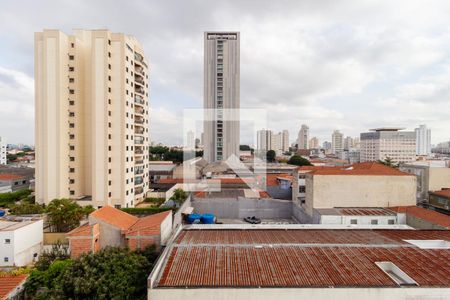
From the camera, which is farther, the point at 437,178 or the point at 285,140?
the point at 285,140

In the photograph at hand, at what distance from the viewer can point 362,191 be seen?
1878cm

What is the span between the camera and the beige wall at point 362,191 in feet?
61.5

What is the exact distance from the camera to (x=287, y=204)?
74.5 ft

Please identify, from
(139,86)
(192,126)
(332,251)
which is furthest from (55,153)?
(332,251)

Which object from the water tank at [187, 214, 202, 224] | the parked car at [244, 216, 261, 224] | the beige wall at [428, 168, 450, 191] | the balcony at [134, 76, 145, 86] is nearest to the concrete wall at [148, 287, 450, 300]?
the water tank at [187, 214, 202, 224]

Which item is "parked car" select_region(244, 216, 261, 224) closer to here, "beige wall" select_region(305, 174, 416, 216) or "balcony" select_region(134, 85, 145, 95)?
"beige wall" select_region(305, 174, 416, 216)

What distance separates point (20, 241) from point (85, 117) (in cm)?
1390

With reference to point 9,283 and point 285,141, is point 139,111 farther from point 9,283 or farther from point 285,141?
point 285,141

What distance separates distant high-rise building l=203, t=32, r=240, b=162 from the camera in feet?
153

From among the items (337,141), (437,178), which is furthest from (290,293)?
(337,141)

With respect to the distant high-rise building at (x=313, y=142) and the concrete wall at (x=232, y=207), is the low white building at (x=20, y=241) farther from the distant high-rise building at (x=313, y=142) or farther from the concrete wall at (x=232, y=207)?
the distant high-rise building at (x=313, y=142)

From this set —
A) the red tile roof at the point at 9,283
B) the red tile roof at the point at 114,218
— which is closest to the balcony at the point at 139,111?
the red tile roof at the point at 114,218

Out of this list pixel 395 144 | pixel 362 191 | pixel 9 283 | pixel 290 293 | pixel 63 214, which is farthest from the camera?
pixel 395 144

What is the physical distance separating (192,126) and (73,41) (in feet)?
46.5
